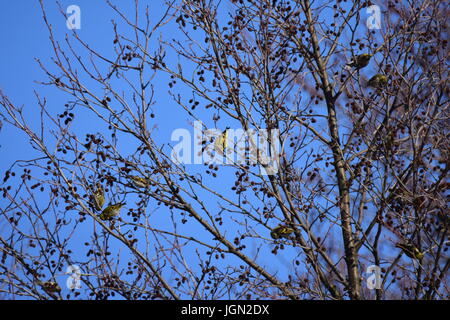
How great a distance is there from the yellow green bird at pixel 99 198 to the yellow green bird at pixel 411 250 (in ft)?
10.2

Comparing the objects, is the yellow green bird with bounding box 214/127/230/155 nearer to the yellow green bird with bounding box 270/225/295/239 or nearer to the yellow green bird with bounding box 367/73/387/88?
the yellow green bird with bounding box 270/225/295/239

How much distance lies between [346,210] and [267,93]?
1766 millimetres

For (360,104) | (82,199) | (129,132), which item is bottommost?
(82,199)

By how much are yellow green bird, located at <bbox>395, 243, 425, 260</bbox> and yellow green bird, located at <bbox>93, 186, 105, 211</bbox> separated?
10.2 feet

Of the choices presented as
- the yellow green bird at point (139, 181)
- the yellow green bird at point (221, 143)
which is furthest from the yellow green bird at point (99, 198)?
the yellow green bird at point (221, 143)

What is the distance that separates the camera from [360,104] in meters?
6.82

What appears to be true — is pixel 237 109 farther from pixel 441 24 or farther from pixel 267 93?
pixel 441 24

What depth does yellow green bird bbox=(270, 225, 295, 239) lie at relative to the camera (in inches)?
243
